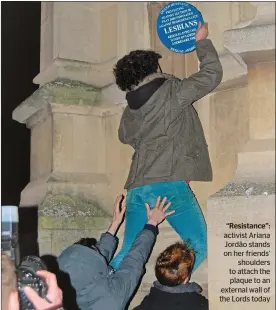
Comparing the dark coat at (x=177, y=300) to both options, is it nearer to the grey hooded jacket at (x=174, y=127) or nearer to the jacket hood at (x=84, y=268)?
the jacket hood at (x=84, y=268)

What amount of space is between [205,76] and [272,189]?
2.06ft

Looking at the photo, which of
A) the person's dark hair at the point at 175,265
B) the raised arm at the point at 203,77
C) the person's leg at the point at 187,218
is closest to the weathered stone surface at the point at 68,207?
the person's leg at the point at 187,218

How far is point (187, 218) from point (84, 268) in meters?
0.60

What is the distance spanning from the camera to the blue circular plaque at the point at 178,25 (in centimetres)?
307

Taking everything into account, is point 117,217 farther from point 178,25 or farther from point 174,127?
point 178,25

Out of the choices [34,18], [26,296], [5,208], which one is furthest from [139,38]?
[26,296]

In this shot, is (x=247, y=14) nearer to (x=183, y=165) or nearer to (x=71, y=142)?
(x=183, y=165)

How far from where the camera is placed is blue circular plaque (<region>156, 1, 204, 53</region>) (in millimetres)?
3068

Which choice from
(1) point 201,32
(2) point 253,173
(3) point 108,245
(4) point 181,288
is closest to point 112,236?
(3) point 108,245

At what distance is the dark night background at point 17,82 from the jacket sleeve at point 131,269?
4.47ft

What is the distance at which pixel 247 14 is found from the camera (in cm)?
295

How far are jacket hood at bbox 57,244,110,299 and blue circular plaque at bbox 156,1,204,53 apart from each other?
3.65ft

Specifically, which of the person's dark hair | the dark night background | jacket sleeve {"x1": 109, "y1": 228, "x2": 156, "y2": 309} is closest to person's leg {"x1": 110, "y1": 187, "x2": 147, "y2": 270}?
jacket sleeve {"x1": 109, "y1": 228, "x2": 156, "y2": 309}

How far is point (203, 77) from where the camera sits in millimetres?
2859
